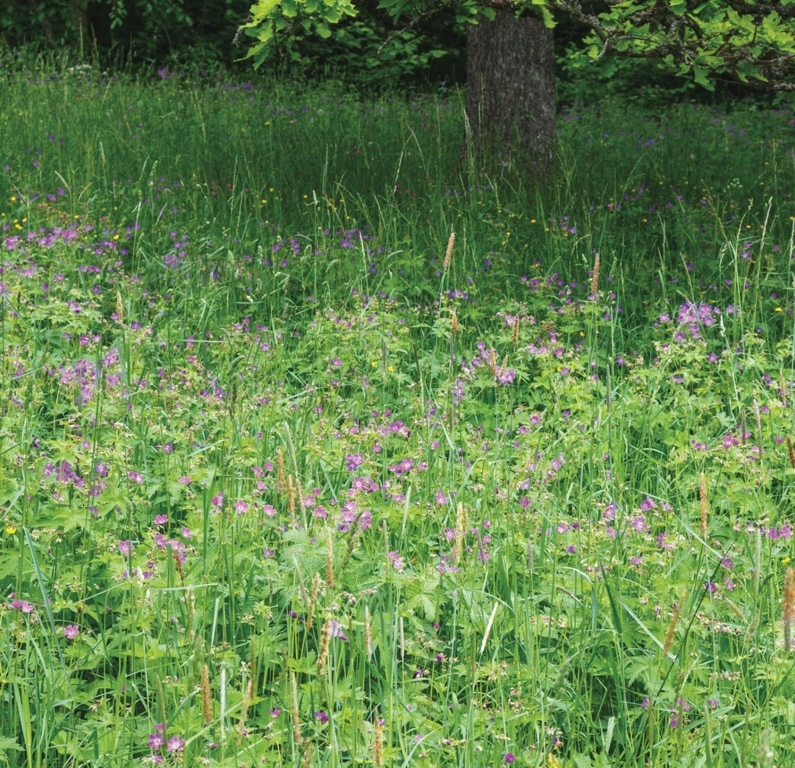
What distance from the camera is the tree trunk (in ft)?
21.2

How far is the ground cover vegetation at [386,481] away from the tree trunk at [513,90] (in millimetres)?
434

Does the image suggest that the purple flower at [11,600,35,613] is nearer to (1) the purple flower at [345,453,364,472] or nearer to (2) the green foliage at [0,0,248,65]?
(1) the purple flower at [345,453,364,472]

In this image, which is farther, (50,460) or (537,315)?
(537,315)

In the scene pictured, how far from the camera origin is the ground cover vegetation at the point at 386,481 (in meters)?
1.91

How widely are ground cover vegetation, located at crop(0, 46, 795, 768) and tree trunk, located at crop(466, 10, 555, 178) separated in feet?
1.42

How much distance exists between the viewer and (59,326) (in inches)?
162

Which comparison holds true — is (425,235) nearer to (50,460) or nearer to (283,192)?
(283,192)

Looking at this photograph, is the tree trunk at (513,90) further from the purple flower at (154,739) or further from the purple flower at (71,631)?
the purple flower at (154,739)

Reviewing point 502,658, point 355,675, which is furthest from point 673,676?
point 355,675

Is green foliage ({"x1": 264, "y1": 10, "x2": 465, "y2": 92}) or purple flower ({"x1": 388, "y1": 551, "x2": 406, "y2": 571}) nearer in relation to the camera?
purple flower ({"x1": 388, "y1": 551, "x2": 406, "y2": 571})

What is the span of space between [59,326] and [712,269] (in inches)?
124

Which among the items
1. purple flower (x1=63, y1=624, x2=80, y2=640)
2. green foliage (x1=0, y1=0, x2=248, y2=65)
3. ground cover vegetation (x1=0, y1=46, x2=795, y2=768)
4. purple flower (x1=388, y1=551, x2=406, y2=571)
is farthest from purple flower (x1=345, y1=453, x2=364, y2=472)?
green foliage (x1=0, y1=0, x2=248, y2=65)

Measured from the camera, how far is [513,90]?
6.51 metres

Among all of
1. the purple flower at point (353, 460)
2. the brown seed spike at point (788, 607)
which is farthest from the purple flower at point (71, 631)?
the brown seed spike at point (788, 607)
